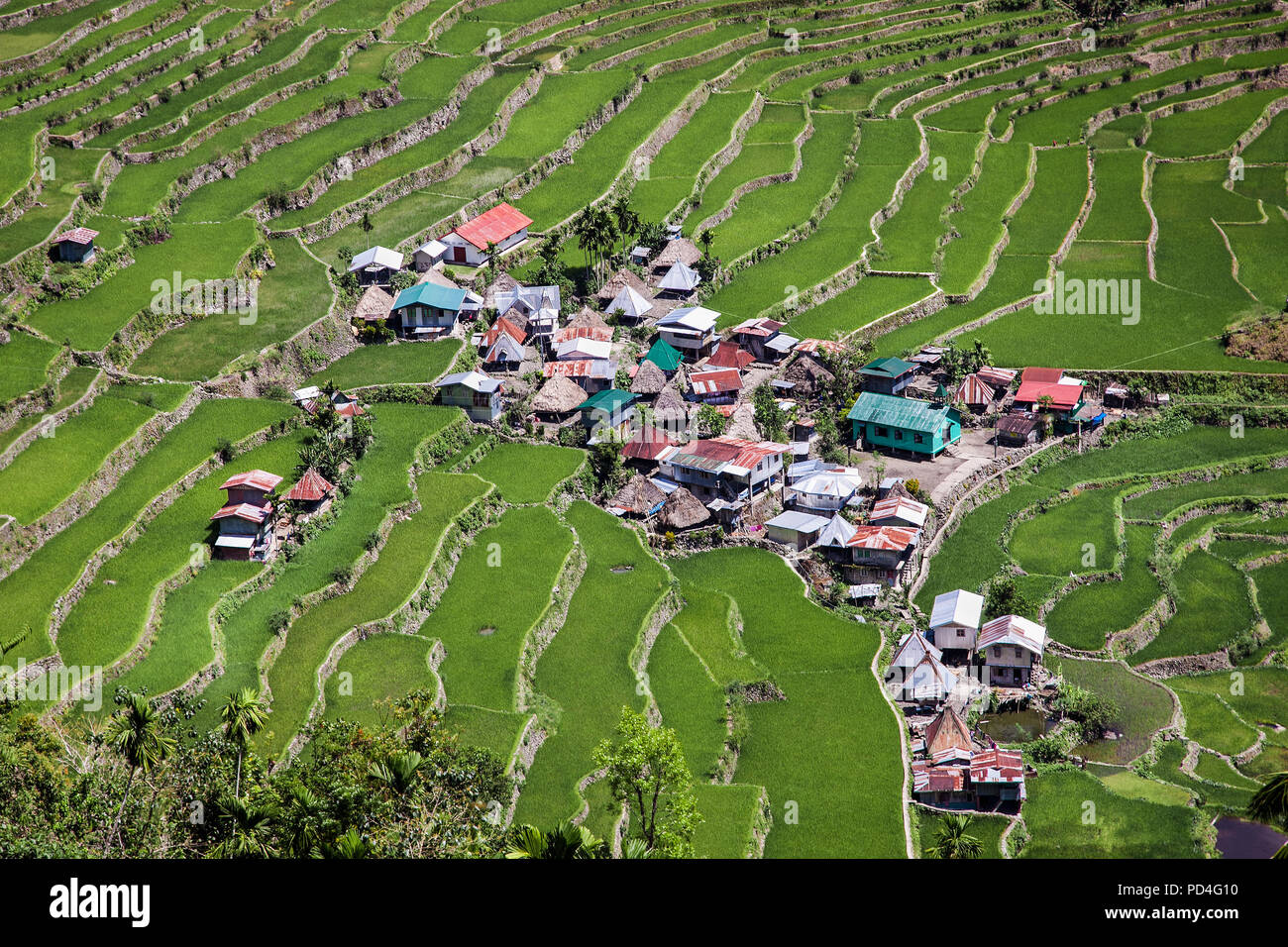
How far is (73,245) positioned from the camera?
67.1 meters

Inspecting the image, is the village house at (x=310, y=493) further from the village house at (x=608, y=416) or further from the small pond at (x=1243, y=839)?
the small pond at (x=1243, y=839)

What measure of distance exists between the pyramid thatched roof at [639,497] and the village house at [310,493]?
41.5 feet

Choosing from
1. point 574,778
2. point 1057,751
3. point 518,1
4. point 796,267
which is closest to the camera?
point 574,778

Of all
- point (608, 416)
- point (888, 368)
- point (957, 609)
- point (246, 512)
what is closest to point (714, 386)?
point (608, 416)

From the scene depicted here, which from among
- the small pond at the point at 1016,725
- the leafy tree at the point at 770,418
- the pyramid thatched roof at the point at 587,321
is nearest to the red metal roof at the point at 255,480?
the pyramid thatched roof at the point at 587,321

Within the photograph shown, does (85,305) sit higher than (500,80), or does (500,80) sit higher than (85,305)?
(500,80)

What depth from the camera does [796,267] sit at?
79062mm

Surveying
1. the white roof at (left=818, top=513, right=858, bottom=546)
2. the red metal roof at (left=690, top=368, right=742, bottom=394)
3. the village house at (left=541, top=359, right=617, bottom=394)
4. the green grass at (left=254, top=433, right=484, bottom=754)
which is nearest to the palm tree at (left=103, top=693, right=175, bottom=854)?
the green grass at (left=254, top=433, right=484, bottom=754)

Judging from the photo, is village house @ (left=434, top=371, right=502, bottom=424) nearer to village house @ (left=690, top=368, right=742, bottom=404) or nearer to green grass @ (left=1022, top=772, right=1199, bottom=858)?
village house @ (left=690, top=368, right=742, bottom=404)

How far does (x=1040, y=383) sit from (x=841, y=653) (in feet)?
82.2

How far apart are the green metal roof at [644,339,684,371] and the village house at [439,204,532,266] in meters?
12.2

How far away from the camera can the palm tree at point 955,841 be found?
3697cm
